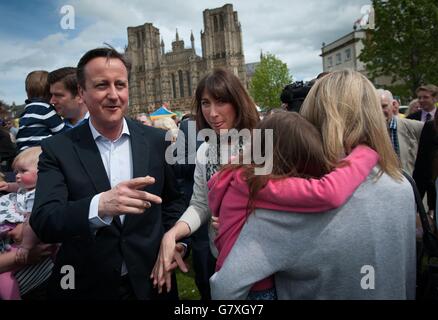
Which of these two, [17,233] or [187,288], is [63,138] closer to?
[17,233]

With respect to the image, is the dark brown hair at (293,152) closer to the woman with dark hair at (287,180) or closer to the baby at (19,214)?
the woman with dark hair at (287,180)

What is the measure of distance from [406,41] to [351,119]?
2182 cm

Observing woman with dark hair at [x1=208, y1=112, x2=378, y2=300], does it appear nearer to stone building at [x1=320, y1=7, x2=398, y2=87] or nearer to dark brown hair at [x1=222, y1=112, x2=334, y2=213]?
dark brown hair at [x1=222, y1=112, x2=334, y2=213]

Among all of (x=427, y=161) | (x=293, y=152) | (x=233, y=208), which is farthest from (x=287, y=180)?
(x=427, y=161)

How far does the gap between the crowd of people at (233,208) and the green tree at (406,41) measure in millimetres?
21128

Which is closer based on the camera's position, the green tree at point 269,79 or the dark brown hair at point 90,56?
the dark brown hair at point 90,56

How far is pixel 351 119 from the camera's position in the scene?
1.73 metres

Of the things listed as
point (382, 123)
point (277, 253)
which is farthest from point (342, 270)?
point (382, 123)

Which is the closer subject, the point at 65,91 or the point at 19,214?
the point at 19,214

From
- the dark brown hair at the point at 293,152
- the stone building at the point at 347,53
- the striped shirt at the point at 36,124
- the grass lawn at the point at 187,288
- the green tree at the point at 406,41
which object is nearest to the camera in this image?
the dark brown hair at the point at 293,152

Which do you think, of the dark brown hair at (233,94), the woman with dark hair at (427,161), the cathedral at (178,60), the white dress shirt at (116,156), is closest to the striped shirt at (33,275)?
the white dress shirt at (116,156)

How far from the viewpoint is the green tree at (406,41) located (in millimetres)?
19141

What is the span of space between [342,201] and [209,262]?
1.76 metres

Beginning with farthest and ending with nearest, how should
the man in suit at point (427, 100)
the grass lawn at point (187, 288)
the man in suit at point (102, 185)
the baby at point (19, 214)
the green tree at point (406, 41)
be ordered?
the green tree at point (406, 41), the man in suit at point (427, 100), the grass lawn at point (187, 288), the baby at point (19, 214), the man in suit at point (102, 185)
